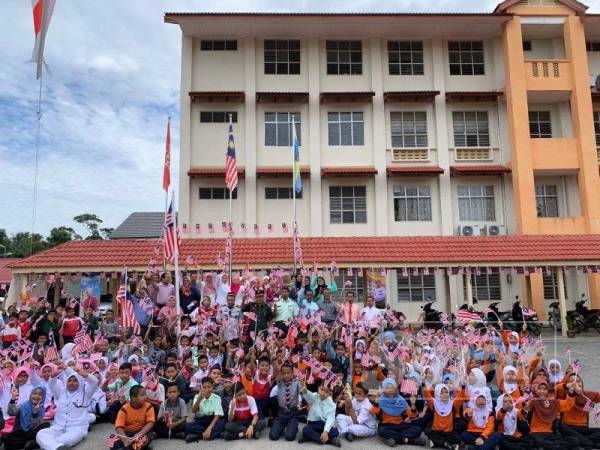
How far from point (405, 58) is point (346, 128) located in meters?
3.82

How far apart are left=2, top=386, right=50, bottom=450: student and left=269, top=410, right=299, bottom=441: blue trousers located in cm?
320

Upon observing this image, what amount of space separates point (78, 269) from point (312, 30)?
12.1 metres

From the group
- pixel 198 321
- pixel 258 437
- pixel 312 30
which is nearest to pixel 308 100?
pixel 312 30

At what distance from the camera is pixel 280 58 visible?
18062 millimetres

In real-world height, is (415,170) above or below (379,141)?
below

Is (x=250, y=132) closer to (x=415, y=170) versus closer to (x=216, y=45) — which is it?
(x=216, y=45)

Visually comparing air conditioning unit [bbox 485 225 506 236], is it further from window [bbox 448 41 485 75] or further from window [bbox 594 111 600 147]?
window [bbox 448 41 485 75]

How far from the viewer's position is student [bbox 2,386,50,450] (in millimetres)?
6004

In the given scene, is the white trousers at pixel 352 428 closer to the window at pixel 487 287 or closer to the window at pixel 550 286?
the window at pixel 487 287

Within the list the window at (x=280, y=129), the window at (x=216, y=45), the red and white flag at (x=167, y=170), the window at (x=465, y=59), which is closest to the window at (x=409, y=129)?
the window at (x=465, y=59)

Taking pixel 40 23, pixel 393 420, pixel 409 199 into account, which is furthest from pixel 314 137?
pixel 393 420

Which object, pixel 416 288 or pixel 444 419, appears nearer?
pixel 444 419

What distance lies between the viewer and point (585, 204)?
54.6 feet

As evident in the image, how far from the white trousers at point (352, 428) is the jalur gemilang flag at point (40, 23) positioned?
29.5ft
